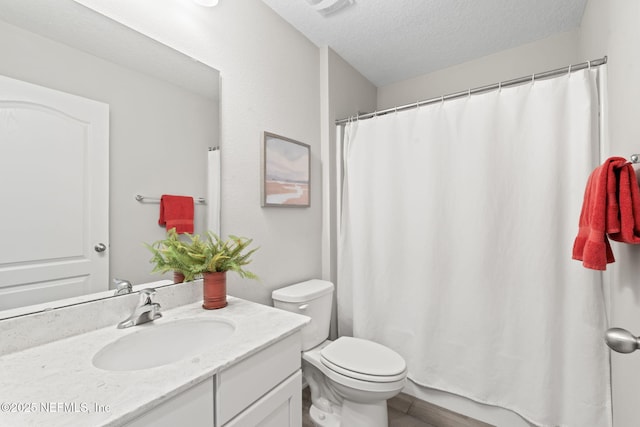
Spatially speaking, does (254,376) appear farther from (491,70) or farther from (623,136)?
(491,70)

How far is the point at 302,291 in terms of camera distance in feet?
5.32

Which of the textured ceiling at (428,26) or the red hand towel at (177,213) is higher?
the textured ceiling at (428,26)

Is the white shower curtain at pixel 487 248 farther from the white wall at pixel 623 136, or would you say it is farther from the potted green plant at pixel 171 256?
the potted green plant at pixel 171 256

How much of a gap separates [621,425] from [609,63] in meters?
1.54

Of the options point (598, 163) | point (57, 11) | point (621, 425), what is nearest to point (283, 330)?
point (57, 11)

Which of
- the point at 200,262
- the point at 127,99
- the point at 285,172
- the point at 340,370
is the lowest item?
the point at 340,370

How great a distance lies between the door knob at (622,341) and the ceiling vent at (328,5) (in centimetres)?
179

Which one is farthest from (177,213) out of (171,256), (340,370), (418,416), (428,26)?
(428,26)

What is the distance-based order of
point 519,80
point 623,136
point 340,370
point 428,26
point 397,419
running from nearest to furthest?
point 623,136
point 340,370
point 519,80
point 397,419
point 428,26

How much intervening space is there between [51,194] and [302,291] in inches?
46.2

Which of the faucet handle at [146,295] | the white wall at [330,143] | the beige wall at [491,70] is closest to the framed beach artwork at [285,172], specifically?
the white wall at [330,143]

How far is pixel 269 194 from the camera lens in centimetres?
161

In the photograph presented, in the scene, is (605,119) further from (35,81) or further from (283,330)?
(35,81)

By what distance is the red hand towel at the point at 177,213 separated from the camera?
3.73ft
